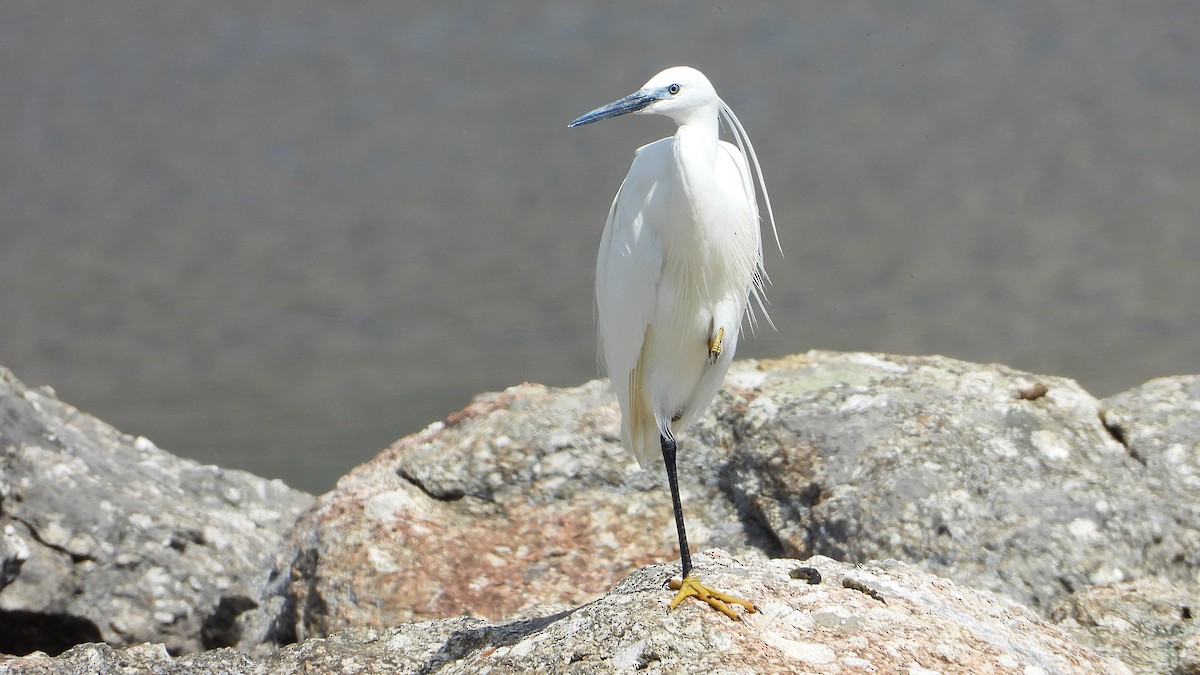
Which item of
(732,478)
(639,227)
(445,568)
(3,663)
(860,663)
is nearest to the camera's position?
(860,663)

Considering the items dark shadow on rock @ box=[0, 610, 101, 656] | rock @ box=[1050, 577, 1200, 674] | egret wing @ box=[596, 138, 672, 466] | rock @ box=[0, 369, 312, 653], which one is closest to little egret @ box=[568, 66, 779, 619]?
egret wing @ box=[596, 138, 672, 466]

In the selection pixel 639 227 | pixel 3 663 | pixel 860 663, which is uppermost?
pixel 639 227

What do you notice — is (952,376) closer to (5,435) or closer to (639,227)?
(639,227)

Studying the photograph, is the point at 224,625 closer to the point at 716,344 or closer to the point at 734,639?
the point at 716,344

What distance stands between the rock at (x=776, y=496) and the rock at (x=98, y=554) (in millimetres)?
429

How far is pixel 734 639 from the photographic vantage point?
2293 millimetres

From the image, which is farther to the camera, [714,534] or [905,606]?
[714,534]

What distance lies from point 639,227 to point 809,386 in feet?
3.10

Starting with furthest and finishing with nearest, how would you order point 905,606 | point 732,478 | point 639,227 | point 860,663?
point 732,478, point 639,227, point 905,606, point 860,663

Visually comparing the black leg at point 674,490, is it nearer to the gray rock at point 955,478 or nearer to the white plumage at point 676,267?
the white plumage at point 676,267

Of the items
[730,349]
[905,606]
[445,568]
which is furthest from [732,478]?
[905,606]

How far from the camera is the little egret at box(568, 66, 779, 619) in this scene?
2.87 m

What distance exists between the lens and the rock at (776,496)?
3172 mm

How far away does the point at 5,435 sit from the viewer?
3807 millimetres
